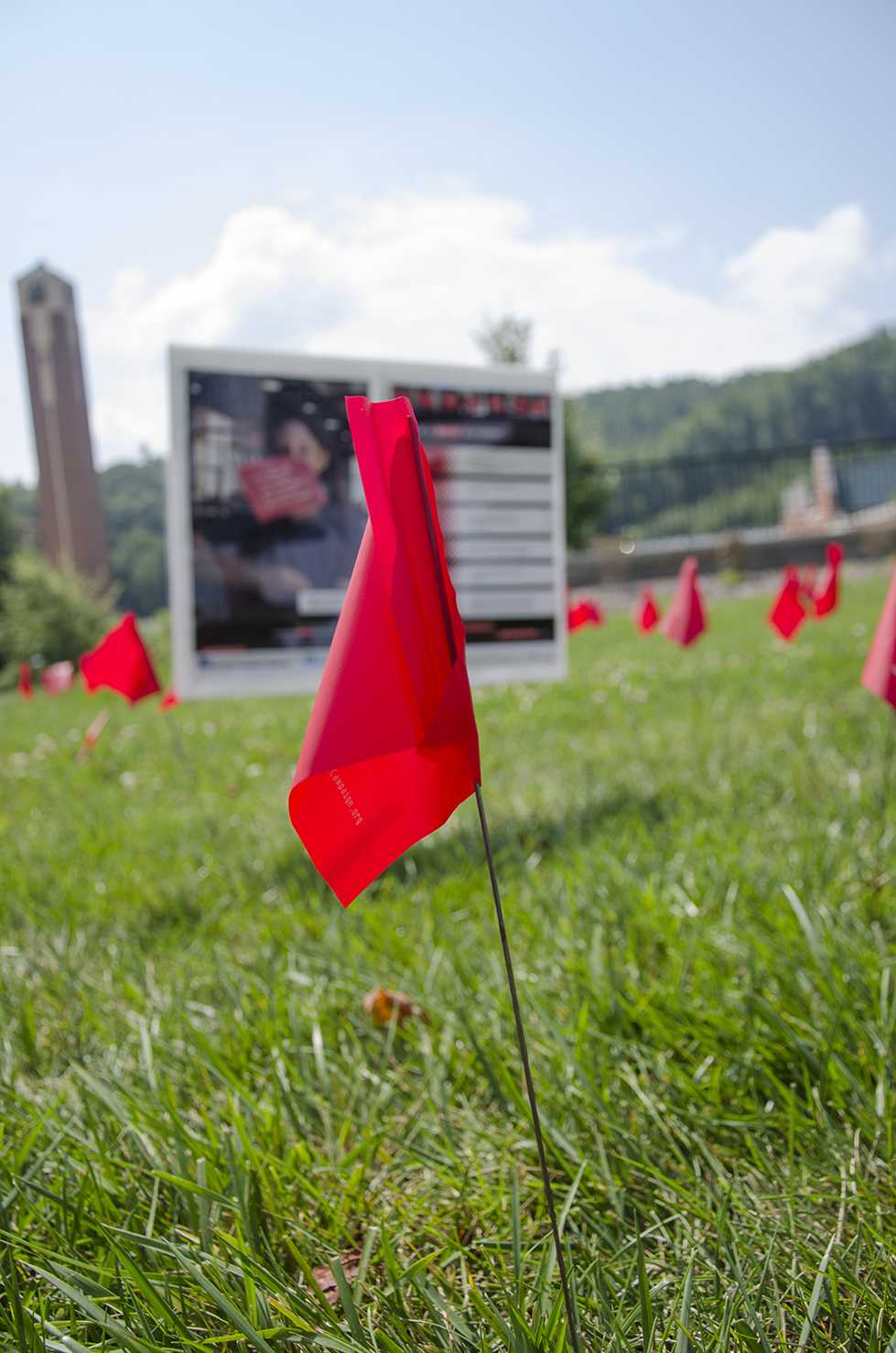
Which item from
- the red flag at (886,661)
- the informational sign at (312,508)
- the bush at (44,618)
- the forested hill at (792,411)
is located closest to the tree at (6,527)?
the bush at (44,618)

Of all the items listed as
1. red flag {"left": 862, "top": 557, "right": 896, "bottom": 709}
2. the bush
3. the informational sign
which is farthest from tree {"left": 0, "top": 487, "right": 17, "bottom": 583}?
red flag {"left": 862, "top": 557, "right": 896, "bottom": 709}

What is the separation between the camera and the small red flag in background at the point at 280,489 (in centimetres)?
343

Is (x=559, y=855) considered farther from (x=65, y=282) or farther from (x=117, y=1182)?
(x=65, y=282)

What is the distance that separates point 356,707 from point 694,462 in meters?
20.0

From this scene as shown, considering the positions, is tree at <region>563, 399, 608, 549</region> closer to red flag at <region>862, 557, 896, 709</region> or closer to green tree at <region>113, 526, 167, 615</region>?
green tree at <region>113, 526, 167, 615</region>

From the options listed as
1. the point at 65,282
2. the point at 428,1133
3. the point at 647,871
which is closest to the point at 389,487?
the point at 428,1133

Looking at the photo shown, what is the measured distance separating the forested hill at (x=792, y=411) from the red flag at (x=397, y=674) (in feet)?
233

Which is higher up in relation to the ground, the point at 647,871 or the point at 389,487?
the point at 389,487

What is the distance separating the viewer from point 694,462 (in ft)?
64.2

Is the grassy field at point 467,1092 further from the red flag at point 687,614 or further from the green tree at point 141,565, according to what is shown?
the green tree at point 141,565

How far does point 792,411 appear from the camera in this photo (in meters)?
78.9

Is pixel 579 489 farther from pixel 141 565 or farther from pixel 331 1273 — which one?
pixel 331 1273

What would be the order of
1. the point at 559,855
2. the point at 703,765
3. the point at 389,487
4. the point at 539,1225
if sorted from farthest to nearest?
the point at 703,765
the point at 559,855
the point at 539,1225
the point at 389,487

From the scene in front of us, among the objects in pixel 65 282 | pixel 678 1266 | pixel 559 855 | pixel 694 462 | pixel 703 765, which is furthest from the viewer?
pixel 65 282
